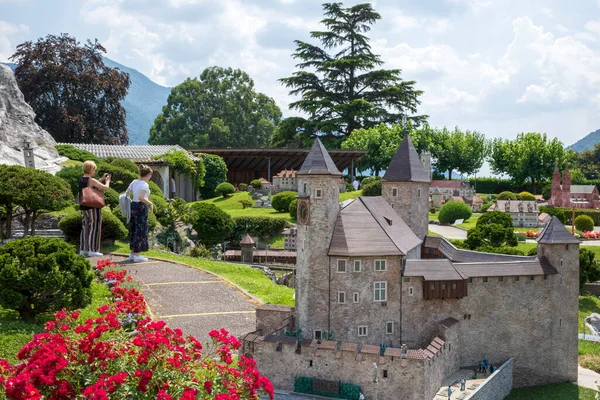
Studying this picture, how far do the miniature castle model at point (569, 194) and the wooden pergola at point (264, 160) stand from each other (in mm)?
27469

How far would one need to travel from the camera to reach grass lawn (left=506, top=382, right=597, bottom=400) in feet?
89.2

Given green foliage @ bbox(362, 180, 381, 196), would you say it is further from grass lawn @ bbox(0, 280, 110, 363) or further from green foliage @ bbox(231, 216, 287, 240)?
grass lawn @ bbox(0, 280, 110, 363)

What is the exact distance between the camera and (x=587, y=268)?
143ft

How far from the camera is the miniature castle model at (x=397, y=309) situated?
2239cm

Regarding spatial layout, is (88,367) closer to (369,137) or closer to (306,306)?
(306,306)

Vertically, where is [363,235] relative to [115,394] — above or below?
above

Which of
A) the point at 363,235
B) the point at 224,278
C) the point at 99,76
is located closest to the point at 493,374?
the point at 363,235

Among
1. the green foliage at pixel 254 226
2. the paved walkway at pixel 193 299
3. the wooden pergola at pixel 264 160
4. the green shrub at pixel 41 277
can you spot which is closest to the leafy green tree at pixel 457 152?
the wooden pergola at pixel 264 160

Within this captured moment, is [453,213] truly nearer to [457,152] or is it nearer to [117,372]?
[457,152]

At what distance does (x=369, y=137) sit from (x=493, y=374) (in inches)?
2036

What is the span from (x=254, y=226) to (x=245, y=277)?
1569 centimetres

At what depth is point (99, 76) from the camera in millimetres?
67312

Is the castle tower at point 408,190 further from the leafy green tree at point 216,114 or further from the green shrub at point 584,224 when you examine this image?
the leafy green tree at point 216,114

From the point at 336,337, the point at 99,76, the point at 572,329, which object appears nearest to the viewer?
the point at 336,337
